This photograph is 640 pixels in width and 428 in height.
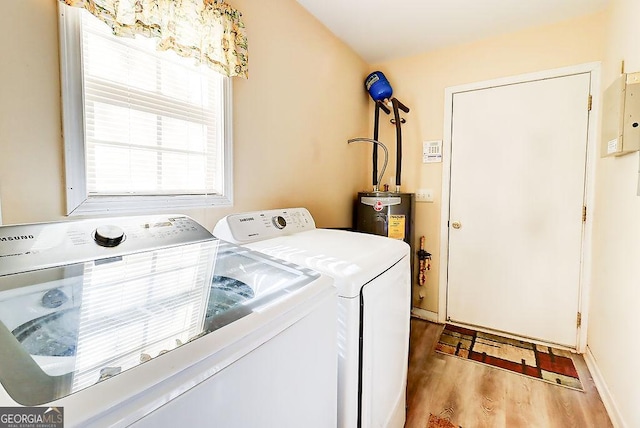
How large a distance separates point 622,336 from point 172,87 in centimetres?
256

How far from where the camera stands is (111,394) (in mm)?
385

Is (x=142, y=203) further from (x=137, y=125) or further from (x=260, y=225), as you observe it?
(x=260, y=225)

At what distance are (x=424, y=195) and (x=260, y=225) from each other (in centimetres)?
179

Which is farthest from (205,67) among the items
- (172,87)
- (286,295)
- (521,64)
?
(521,64)

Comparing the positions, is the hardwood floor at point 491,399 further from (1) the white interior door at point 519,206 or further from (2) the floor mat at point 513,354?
(1) the white interior door at point 519,206

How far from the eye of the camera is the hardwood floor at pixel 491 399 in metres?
1.58

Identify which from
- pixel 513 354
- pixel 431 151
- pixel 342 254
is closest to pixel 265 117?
pixel 342 254

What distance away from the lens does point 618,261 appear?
163 centimetres

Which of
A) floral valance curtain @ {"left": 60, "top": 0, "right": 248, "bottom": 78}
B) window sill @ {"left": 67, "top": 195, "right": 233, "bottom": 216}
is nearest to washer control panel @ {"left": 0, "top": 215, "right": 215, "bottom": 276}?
window sill @ {"left": 67, "top": 195, "right": 233, "bottom": 216}

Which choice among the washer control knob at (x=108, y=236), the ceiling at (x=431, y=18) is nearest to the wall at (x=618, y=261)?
the ceiling at (x=431, y=18)

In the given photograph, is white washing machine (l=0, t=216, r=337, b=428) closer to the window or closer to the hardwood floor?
the window

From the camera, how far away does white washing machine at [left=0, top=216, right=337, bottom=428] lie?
0.41m

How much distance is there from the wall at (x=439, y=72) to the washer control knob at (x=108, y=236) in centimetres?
240

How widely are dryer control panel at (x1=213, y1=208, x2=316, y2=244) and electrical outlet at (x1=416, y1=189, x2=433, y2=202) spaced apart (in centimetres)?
137
